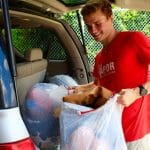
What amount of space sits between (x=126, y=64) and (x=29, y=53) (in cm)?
143

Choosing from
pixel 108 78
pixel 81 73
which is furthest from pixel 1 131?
pixel 81 73

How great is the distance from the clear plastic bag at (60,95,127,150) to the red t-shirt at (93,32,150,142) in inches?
18.3

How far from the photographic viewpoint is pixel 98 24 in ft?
9.47

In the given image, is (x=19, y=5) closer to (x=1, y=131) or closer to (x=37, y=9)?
(x=37, y=9)

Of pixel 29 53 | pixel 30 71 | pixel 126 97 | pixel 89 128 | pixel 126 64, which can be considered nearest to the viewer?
pixel 89 128

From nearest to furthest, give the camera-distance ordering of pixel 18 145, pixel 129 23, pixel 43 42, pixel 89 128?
pixel 18 145, pixel 89 128, pixel 43 42, pixel 129 23

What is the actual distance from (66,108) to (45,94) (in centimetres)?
30

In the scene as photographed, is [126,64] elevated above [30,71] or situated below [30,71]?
above

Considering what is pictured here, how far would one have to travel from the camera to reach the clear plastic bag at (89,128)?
91.1 inches

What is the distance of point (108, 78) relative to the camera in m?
2.96

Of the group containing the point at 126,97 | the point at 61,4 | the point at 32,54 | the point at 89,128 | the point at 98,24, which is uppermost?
the point at 61,4

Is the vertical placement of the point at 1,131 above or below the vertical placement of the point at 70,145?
above

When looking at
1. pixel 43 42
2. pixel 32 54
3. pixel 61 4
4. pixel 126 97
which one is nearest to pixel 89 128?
pixel 126 97

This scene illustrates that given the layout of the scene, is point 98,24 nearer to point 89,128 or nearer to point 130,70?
point 130,70
